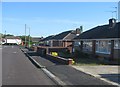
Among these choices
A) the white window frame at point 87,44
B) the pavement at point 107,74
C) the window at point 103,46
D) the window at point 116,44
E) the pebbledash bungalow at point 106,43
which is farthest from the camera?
the white window frame at point 87,44

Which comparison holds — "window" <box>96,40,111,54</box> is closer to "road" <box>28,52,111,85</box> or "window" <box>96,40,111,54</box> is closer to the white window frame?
the white window frame

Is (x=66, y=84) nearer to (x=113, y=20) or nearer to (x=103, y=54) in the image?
(x=103, y=54)

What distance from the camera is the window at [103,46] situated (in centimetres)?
3350

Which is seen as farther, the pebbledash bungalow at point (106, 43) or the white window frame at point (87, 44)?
the white window frame at point (87, 44)

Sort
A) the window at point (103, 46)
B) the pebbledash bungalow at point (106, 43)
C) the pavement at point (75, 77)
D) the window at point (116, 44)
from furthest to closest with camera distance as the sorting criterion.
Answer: the window at point (103, 46) < the pebbledash bungalow at point (106, 43) < the window at point (116, 44) < the pavement at point (75, 77)

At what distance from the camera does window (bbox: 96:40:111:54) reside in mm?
33500

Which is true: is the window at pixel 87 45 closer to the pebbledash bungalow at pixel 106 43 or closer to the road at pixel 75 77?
the pebbledash bungalow at pixel 106 43

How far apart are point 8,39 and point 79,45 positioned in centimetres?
13554

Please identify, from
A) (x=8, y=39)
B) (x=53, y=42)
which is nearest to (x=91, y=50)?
(x=53, y=42)

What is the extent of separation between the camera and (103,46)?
3478 cm

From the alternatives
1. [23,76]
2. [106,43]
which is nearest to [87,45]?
[106,43]

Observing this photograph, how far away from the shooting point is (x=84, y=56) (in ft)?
120

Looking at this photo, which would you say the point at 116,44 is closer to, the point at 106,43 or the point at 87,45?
the point at 106,43

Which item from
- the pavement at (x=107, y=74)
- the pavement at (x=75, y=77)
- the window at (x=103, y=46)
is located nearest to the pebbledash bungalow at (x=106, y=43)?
the window at (x=103, y=46)
